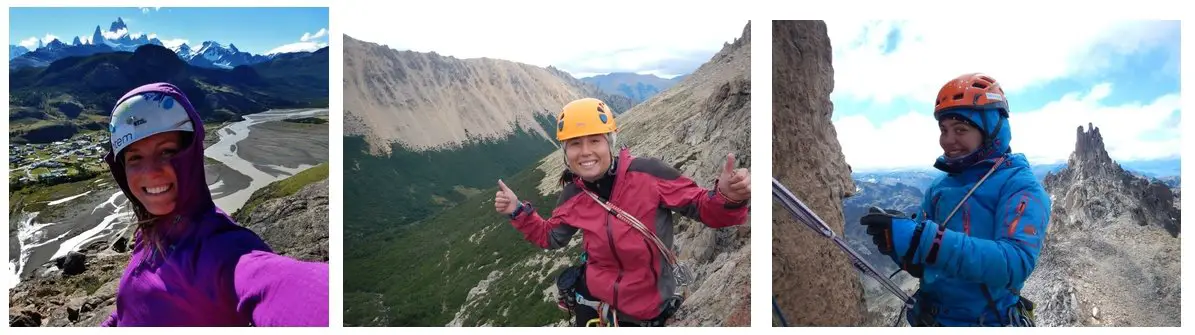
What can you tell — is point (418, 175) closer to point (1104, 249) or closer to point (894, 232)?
point (894, 232)

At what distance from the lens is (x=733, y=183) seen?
2990 millimetres

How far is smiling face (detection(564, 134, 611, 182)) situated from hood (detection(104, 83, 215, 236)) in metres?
2.16

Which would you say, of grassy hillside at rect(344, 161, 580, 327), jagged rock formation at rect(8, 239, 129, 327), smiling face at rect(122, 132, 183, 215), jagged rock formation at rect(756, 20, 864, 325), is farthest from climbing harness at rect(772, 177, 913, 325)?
jagged rock formation at rect(8, 239, 129, 327)

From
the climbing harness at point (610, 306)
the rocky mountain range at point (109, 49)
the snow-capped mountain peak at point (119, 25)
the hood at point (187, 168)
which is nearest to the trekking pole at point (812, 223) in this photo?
the climbing harness at point (610, 306)

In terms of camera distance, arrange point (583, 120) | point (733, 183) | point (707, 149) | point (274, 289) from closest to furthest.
Result: point (274, 289) < point (733, 183) < point (583, 120) < point (707, 149)

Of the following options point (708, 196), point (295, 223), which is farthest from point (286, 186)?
point (708, 196)

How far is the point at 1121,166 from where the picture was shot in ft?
14.6

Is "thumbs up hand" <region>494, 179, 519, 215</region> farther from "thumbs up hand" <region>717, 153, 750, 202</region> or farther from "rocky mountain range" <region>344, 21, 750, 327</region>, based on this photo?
"thumbs up hand" <region>717, 153, 750, 202</region>

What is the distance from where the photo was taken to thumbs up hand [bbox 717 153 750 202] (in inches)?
116

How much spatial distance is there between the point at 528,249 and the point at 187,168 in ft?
7.14

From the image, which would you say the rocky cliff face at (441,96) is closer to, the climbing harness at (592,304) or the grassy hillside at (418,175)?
the grassy hillside at (418,175)

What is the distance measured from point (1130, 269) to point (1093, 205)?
0.78m

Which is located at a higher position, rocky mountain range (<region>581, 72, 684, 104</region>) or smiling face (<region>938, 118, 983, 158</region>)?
rocky mountain range (<region>581, 72, 684, 104</region>)
